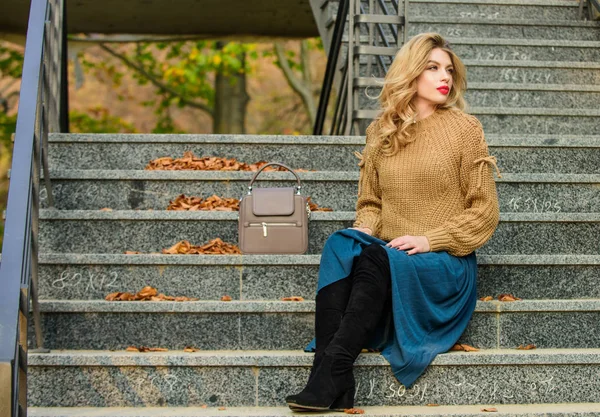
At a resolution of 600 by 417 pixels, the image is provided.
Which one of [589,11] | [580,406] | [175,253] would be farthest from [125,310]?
[589,11]

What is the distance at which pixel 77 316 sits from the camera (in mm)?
3727

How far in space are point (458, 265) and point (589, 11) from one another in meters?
3.96

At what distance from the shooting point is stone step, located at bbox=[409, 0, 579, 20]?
6.99 metres

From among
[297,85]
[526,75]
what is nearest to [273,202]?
[526,75]

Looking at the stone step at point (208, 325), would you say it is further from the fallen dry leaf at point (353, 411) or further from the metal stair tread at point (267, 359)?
the fallen dry leaf at point (353, 411)

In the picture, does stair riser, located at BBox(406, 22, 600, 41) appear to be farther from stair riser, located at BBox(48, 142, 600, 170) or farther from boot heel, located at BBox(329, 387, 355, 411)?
boot heel, located at BBox(329, 387, 355, 411)

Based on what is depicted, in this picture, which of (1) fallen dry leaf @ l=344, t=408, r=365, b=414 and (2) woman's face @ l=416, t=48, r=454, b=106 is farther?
(2) woman's face @ l=416, t=48, r=454, b=106

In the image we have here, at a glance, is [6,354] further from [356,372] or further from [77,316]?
[356,372]

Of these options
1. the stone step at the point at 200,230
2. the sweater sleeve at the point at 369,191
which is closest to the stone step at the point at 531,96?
the stone step at the point at 200,230

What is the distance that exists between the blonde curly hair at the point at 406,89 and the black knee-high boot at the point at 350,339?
59cm

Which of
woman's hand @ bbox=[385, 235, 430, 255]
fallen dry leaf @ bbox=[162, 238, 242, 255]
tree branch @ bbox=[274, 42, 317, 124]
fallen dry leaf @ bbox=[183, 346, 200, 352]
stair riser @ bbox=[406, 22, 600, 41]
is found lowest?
fallen dry leaf @ bbox=[183, 346, 200, 352]

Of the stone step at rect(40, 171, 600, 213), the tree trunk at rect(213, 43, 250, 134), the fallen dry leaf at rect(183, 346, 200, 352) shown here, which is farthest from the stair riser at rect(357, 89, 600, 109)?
the tree trunk at rect(213, 43, 250, 134)

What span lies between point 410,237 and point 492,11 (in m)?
3.94

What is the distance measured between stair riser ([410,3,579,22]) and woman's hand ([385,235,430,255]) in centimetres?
373
